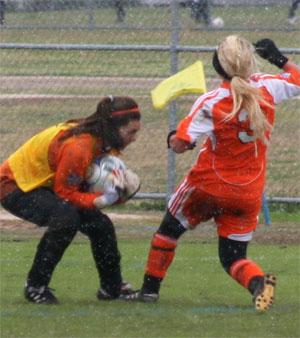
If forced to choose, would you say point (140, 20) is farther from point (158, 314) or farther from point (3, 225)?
point (158, 314)

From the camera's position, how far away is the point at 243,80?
7.45m

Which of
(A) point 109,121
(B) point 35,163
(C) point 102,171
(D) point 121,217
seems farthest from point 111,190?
(D) point 121,217

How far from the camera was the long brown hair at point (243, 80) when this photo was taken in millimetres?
7344

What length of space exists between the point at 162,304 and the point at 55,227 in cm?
88

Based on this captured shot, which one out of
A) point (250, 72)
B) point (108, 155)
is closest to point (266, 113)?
point (250, 72)

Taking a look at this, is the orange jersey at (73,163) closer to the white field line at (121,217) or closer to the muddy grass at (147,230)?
the muddy grass at (147,230)

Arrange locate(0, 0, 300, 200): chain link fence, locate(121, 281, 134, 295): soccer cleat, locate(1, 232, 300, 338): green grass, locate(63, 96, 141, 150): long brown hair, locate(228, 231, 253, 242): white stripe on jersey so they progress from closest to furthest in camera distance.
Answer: locate(1, 232, 300, 338): green grass, locate(63, 96, 141, 150): long brown hair, locate(228, 231, 253, 242): white stripe on jersey, locate(121, 281, 134, 295): soccer cleat, locate(0, 0, 300, 200): chain link fence

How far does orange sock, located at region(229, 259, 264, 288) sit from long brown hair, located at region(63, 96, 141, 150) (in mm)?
986

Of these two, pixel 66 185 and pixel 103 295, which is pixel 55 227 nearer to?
pixel 66 185

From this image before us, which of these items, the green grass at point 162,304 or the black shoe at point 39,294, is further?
the black shoe at point 39,294

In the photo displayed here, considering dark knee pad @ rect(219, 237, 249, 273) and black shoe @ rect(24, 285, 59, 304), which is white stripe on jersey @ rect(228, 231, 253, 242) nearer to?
dark knee pad @ rect(219, 237, 249, 273)

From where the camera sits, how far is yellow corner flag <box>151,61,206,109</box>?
8.90 m

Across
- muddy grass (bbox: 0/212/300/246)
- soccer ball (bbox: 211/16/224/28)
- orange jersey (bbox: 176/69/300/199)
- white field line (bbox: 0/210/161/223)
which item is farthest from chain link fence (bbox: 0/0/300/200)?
orange jersey (bbox: 176/69/300/199)

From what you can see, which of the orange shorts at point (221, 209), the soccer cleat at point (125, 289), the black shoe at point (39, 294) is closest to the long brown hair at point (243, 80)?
the orange shorts at point (221, 209)
